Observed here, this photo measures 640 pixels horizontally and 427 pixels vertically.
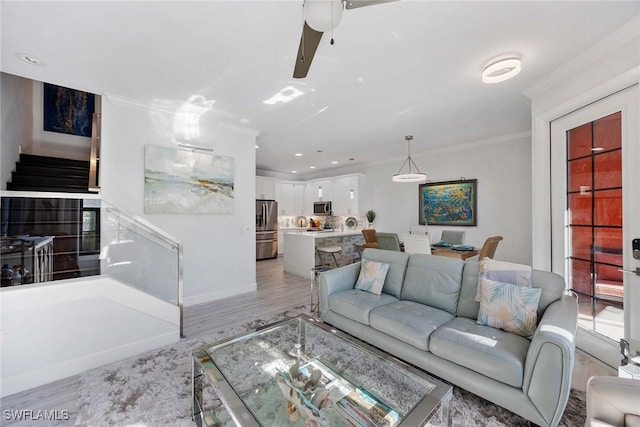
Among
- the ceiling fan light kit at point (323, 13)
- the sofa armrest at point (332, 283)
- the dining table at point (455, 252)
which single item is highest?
the ceiling fan light kit at point (323, 13)

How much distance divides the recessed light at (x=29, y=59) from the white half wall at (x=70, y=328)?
208cm

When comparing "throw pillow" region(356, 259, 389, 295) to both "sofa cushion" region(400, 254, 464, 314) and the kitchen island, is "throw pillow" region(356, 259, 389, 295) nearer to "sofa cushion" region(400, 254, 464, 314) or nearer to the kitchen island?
"sofa cushion" region(400, 254, 464, 314)

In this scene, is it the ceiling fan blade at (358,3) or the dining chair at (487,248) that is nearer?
the ceiling fan blade at (358,3)

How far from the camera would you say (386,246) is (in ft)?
14.5

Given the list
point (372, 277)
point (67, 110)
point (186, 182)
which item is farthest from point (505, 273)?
point (67, 110)

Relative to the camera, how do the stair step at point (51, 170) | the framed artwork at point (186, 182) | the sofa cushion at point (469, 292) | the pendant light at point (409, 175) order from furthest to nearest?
the pendant light at point (409, 175)
the stair step at point (51, 170)
the framed artwork at point (186, 182)
the sofa cushion at point (469, 292)

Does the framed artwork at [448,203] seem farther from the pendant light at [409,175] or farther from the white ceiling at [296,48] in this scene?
the white ceiling at [296,48]

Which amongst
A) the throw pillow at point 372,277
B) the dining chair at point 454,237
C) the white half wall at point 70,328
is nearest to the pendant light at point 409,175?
the dining chair at point 454,237

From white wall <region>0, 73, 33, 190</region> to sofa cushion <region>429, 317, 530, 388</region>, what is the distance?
5.23 meters

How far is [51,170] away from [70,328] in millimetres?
3521

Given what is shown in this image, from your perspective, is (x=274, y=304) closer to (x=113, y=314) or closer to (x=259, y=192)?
(x=113, y=314)

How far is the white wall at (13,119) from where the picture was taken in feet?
10.6

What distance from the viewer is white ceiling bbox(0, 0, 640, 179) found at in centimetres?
183

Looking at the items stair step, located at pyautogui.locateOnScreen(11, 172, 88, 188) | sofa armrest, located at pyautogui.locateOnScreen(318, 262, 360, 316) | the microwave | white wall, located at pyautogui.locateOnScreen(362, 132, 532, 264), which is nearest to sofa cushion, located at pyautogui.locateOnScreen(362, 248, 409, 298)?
sofa armrest, located at pyautogui.locateOnScreen(318, 262, 360, 316)
